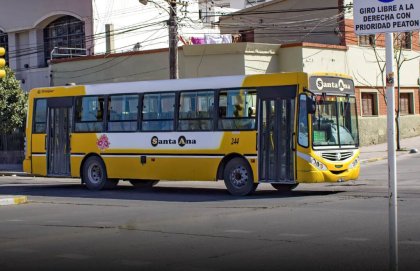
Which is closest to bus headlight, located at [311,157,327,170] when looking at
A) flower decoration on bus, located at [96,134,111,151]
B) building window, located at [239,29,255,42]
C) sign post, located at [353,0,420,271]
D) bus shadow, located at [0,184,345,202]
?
bus shadow, located at [0,184,345,202]

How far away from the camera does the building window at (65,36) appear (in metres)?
41.2

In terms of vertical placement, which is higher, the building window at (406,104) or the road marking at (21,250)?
the building window at (406,104)

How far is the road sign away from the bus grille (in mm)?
10195

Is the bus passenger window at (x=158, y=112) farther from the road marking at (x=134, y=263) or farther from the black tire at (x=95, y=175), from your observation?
the road marking at (x=134, y=263)

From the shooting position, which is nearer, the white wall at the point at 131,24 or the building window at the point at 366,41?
the building window at the point at 366,41

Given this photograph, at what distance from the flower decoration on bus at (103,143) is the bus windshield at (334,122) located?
6.68 m

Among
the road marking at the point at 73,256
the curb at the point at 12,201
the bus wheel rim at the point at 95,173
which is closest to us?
the road marking at the point at 73,256

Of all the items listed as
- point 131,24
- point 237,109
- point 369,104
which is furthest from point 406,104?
point 237,109

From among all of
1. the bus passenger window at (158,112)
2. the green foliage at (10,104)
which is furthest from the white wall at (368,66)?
the bus passenger window at (158,112)

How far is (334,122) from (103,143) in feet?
23.5

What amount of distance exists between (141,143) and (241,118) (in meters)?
3.50

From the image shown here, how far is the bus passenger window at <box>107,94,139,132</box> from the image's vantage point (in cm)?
1939

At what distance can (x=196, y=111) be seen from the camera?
Answer: 59.3ft

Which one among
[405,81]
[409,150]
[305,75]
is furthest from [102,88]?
[405,81]
